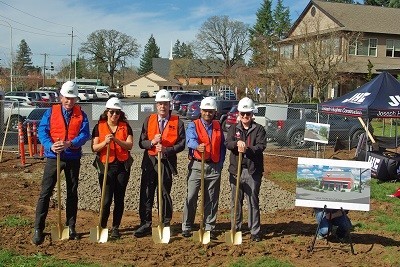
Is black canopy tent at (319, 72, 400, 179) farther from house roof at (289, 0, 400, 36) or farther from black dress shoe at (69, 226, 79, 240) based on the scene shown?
house roof at (289, 0, 400, 36)

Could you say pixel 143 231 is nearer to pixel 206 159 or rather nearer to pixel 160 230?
pixel 160 230

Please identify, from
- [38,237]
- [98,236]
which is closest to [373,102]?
[98,236]

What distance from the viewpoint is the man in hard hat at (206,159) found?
22.2ft

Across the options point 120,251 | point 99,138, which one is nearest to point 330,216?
point 120,251

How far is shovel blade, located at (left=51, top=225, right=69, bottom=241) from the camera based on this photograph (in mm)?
6629

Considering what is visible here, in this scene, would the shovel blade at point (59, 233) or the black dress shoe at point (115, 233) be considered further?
the black dress shoe at point (115, 233)

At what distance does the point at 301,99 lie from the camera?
37.9 meters

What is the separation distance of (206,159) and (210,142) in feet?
0.79

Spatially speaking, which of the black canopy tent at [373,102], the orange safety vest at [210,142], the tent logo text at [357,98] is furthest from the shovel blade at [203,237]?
the tent logo text at [357,98]

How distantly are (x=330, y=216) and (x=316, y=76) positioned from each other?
2670 centimetres

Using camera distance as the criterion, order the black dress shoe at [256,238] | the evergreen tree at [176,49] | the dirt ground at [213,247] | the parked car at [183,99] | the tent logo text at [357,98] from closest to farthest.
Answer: the dirt ground at [213,247], the black dress shoe at [256,238], the tent logo text at [357,98], the parked car at [183,99], the evergreen tree at [176,49]

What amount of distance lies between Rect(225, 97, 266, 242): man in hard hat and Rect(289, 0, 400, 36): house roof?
3446cm

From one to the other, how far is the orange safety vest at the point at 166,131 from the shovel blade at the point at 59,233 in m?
1.56

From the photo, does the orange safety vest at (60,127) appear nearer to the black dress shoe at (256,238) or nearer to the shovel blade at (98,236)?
the shovel blade at (98,236)
